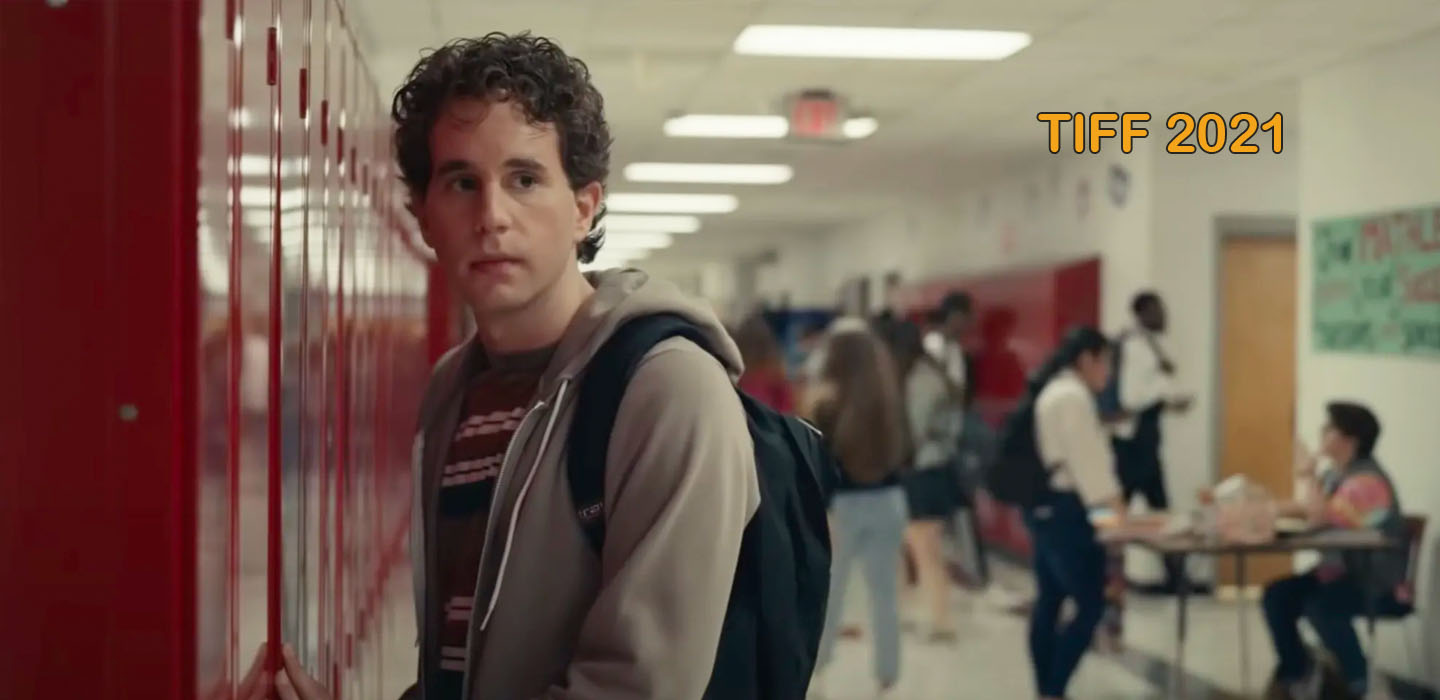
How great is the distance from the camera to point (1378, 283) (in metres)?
6.18

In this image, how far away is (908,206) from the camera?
13.9 m

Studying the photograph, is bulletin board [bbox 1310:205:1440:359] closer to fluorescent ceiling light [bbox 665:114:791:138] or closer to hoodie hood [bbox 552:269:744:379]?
fluorescent ceiling light [bbox 665:114:791:138]

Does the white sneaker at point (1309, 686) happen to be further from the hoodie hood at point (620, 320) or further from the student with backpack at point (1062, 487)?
the hoodie hood at point (620, 320)

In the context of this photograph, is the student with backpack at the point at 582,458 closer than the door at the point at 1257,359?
Yes

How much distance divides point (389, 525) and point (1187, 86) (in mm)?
4447

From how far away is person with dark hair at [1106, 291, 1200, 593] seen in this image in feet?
27.3

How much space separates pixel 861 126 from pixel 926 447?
1798mm

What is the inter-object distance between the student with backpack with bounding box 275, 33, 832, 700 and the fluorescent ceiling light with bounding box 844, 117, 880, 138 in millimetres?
6119

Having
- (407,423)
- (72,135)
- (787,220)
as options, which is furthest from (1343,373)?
(787,220)

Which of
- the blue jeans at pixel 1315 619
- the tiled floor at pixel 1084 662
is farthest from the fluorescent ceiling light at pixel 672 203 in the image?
the blue jeans at pixel 1315 619

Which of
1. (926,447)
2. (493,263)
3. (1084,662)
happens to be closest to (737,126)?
(926,447)

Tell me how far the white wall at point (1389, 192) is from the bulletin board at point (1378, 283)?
6cm

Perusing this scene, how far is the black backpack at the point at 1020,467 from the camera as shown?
18.2 ft

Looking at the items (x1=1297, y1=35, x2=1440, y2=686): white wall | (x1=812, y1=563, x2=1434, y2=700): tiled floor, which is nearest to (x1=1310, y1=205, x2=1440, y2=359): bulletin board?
(x1=1297, y1=35, x2=1440, y2=686): white wall
